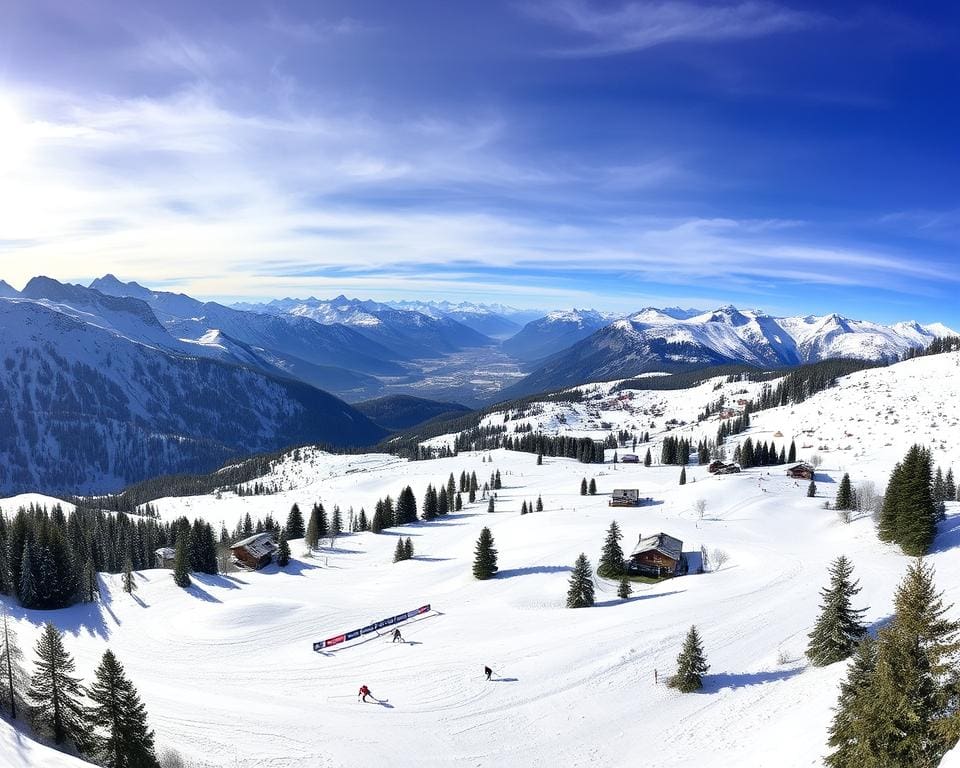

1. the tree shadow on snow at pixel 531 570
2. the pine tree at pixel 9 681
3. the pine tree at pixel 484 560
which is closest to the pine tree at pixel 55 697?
the pine tree at pixel 9 681

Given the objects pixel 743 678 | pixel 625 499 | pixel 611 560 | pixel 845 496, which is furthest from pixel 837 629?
pixel 625 499

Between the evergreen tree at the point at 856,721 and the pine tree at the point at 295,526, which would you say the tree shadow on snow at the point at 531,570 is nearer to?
the evergreen tree at the point at 856,721

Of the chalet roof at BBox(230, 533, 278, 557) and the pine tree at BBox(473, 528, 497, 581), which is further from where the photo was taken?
the chalet roof at BBox(230, 533, 278, 557)

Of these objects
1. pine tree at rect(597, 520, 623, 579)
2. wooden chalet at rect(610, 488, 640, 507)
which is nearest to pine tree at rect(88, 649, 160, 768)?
pine tree at rect(597, 520, 623, 579)

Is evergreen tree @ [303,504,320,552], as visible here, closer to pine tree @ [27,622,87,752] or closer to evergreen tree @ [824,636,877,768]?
pine tree @ [27,622,87,752]

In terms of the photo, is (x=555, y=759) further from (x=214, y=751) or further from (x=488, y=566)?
(x=488, y=566)

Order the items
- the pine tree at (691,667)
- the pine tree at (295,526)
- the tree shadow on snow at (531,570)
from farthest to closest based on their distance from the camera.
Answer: the pine tree at (295,526) → the tree shadow on snow at (531,570) → the pine tree at (691,667)

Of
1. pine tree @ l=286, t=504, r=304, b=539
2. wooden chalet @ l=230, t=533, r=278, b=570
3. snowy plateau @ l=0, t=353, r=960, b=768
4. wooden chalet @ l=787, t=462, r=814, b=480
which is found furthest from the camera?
wooden chalet @ l=787, t=462, r=814, b=480
